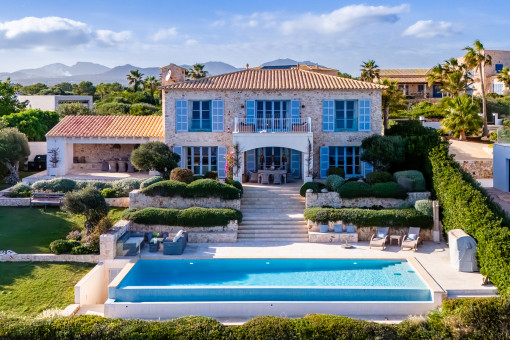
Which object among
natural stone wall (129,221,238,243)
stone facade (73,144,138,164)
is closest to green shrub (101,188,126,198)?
natural stone wall (129,221,238,243)

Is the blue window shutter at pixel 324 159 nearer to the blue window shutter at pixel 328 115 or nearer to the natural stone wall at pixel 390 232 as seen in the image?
the blue window shutter at pixel 328 115

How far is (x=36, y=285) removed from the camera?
17.0 m

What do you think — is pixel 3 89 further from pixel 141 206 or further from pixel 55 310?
pixel 55 310

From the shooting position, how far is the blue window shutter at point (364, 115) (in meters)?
29.5

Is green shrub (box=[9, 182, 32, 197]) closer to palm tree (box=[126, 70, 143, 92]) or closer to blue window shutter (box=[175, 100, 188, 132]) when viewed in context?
blue window shutter (box=[175, 100, 188, 132])

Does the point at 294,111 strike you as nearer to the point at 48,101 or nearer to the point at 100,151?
the point at 100,151

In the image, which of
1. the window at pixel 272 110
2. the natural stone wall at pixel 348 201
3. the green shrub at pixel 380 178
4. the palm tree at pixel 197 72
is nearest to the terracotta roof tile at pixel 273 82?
the window at pixel 272 110

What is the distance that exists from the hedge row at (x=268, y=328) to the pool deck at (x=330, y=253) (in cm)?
450

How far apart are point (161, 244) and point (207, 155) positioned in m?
10.2

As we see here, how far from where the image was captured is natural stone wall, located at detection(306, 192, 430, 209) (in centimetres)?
2389

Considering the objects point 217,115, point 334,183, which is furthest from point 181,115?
point 334,183

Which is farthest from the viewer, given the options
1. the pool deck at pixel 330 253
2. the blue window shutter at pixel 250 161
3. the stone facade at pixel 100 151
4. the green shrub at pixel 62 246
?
the stone facade at pixel 100 151

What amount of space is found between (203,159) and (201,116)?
2598mm

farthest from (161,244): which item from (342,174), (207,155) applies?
(342,174)
